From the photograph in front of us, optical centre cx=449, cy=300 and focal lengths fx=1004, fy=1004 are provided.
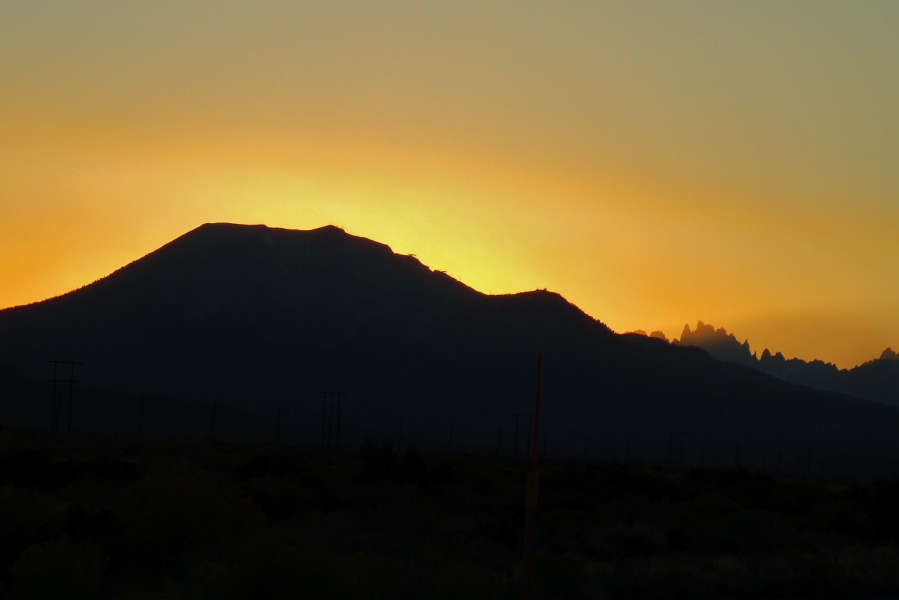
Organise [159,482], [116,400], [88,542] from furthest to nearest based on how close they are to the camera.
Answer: [116,400]
[159,482]
[88,542]

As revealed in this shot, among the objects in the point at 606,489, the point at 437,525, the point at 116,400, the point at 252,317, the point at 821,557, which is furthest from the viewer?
the point at 252,317

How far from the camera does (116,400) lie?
143500 mm

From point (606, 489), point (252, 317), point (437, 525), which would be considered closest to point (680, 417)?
point (252, 317)

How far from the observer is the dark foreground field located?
13.4 metres

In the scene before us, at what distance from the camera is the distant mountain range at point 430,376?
158 m

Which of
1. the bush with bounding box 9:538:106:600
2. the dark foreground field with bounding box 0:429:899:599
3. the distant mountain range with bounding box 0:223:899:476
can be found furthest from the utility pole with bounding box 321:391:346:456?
the bush with bounding box 9:538:106:600

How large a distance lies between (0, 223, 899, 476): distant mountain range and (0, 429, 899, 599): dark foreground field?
116 m

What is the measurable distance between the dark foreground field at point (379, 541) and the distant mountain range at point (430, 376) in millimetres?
115591

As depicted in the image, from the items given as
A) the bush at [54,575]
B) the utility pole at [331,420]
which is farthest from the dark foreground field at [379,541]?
the utility pole at [331,420]

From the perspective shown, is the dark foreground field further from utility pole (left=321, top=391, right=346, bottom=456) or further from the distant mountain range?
the distant mountain range

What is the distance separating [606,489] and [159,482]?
23.2 metres

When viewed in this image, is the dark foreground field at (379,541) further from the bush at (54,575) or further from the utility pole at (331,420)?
the utility pole at (331,420)

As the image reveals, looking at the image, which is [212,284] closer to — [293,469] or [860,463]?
[860,463]

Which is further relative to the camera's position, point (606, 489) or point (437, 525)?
point (606, 489)
